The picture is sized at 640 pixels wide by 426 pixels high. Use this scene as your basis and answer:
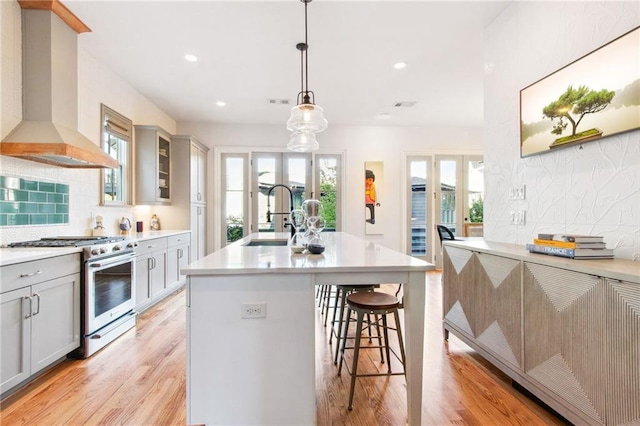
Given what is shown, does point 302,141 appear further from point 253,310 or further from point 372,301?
point 253,310

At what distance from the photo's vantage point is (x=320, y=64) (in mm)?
3723

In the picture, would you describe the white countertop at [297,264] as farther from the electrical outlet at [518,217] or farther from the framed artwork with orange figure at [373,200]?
the framed artwork with orange figure at [373,200]

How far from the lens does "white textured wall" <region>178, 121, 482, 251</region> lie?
20.6ft

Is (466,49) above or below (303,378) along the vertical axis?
above

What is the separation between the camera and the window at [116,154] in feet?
12.3

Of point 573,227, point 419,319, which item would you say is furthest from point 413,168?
point 419,319

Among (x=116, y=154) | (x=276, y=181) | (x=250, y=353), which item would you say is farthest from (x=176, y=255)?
(x=250, y=353)

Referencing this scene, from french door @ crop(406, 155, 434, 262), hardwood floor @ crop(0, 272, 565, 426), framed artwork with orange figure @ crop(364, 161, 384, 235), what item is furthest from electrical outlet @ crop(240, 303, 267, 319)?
french door @ crop(406, 155, 434, 262)

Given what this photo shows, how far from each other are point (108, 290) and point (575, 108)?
12.5 ft

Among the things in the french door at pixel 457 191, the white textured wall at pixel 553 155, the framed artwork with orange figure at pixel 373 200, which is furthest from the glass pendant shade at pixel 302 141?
the french door at pixel 457 191

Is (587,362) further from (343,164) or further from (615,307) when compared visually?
(343,164)

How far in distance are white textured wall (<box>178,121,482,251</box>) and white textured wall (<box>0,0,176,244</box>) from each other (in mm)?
2263

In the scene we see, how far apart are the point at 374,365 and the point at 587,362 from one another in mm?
1323

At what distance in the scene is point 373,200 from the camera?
6.47 metres
